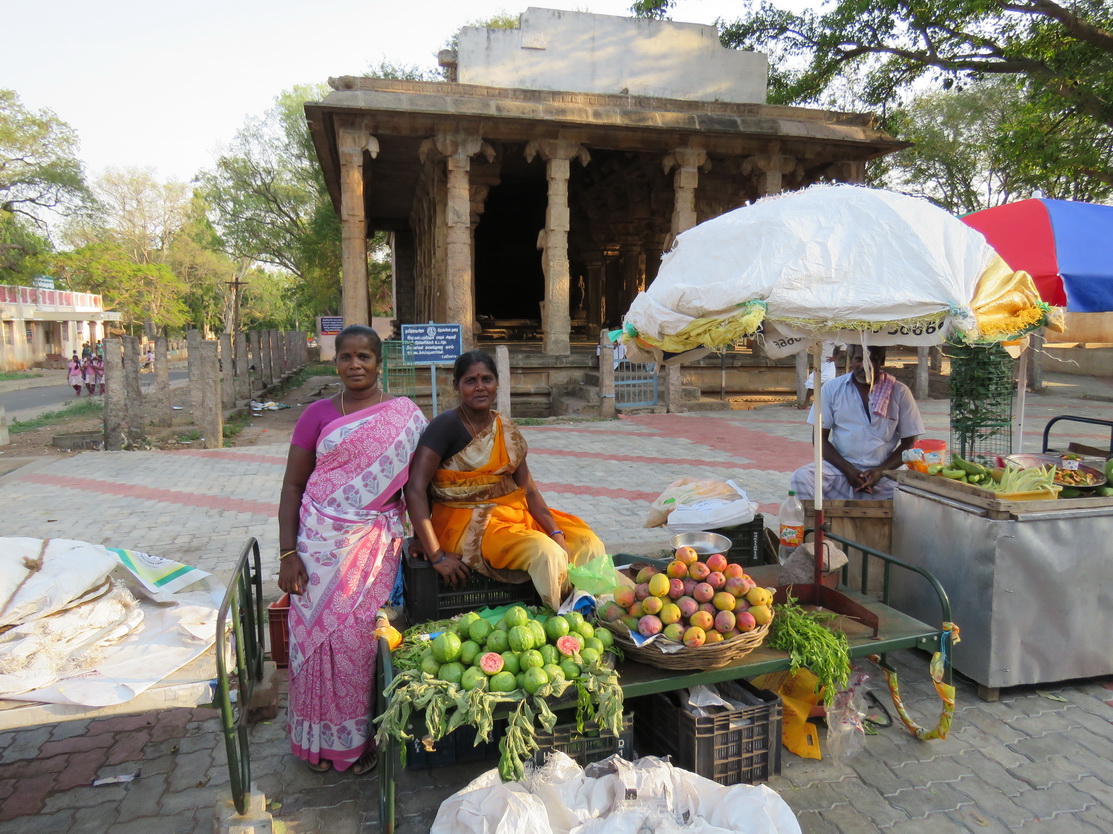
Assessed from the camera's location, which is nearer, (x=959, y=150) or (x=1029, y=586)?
(x=1029, y=586)

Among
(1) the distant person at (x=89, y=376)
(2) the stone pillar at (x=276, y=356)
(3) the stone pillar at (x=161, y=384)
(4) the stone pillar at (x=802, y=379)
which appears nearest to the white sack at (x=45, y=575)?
(3) the stone pillar at (x=161, y=384)

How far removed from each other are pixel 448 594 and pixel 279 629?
106 cm

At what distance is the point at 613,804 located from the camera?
258 cm

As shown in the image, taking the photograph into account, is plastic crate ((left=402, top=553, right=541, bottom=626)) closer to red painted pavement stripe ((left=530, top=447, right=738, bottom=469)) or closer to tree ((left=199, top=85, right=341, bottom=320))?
red painted pavement stripe ((left=530, top=447, right=738, bottom=469))

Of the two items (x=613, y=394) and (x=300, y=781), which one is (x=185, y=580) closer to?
(x=300, y=781)

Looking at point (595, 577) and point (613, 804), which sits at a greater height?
point (595, 577)

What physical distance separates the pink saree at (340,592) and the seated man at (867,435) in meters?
2.92

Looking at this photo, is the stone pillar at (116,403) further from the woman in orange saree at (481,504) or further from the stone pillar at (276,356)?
the stone pillar at (276,356)

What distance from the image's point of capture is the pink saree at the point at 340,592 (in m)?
3.02

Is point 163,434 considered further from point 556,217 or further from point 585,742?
point 585,742

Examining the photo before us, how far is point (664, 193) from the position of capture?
1880 centimetres

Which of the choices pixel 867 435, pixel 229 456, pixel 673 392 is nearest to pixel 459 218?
pixel 673 392

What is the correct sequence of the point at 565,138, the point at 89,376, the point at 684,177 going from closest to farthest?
the point at 565,138, the point at 684,177, the point at 89,376

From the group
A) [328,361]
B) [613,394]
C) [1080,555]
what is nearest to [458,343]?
[613,394]
